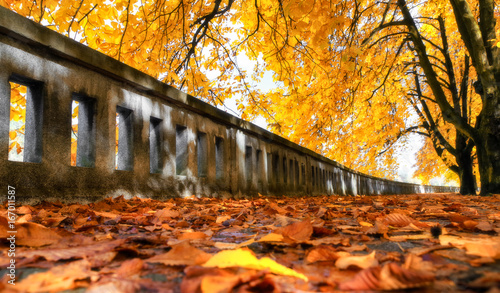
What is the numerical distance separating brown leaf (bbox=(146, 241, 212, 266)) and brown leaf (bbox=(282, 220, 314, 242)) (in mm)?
422

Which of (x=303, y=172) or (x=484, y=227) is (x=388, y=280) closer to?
(x=484, y=227)

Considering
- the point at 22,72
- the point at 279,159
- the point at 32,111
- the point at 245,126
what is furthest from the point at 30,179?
the point at 279,159

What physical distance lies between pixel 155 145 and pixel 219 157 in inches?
50.8

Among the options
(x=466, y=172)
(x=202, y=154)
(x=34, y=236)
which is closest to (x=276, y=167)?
(x=202, y=154)

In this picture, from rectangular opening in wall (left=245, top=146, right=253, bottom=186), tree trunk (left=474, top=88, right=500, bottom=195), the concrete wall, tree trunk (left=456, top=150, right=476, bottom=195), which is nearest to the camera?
the concrete wall

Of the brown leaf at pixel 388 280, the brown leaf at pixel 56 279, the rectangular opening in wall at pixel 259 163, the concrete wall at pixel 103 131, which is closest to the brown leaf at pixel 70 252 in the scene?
the brown leaf at pixel 56 279

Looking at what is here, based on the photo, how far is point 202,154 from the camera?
426cm

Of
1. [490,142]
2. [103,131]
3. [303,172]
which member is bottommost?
[303,172]

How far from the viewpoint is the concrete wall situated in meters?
2.16

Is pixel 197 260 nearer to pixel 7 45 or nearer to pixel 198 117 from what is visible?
pixel 7 45

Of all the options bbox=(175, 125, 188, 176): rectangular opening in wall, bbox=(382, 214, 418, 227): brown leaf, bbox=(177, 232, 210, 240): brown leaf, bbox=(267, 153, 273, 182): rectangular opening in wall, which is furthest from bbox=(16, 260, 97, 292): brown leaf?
bbox=(267, 153, 273, 182): rectangular opening in wall

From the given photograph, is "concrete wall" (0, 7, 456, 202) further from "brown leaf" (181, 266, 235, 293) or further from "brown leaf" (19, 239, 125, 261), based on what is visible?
"brown leaf" (181, 266, 235, 293)

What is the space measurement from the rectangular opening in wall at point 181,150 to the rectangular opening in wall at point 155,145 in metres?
0.38

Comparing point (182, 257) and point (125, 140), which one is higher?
point (125, 140)
